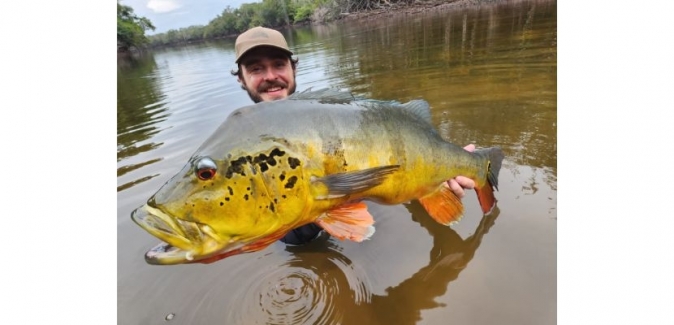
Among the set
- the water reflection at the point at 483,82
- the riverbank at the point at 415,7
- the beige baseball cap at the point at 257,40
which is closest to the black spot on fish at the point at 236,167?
the beige baseball cap at the point at 257,40

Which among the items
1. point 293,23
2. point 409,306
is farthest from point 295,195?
point 293,23

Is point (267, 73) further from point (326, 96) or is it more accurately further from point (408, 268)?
point (408, 268)

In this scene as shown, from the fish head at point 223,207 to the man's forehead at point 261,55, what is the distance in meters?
1.85

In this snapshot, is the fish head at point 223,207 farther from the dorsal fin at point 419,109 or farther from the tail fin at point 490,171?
the tail fin at point 490,171

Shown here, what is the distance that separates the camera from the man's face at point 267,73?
121 inches

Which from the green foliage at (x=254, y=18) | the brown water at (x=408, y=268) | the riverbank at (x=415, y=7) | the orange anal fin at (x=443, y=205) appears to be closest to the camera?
the orange anal fin at (x=443, y=205)

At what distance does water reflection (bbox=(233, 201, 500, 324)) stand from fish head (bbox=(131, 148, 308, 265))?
3.30ft

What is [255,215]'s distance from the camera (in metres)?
1.35

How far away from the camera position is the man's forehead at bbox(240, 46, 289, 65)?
9.79ft

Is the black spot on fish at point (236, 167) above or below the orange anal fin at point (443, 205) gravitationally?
above

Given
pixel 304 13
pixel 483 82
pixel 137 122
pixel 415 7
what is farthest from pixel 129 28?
pixel 483 82

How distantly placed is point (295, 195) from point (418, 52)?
10.3 metres

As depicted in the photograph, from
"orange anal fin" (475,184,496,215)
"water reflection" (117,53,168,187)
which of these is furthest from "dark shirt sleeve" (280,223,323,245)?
"water reflection" (117,53,168,187)

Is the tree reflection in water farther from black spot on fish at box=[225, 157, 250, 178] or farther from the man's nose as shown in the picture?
the man's nose
